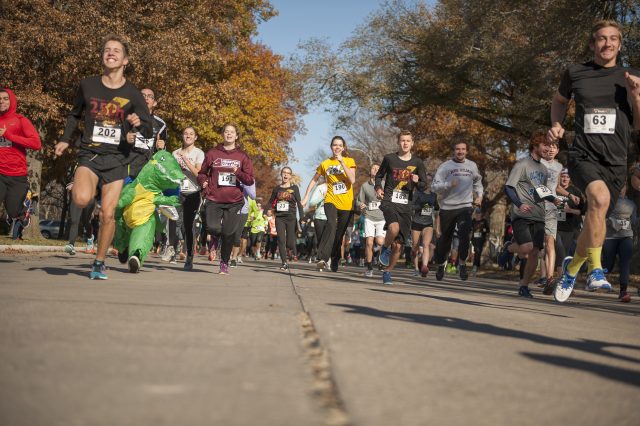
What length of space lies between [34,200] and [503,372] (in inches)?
895

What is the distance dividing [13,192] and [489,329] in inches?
270

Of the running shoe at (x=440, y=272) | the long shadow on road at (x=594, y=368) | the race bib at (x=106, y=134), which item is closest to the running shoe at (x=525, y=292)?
the running shoe at (x=440, y=272)

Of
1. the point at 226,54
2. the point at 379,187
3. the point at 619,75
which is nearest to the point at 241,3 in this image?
the point at 226,54

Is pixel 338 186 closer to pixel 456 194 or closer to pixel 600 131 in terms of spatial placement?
pixel 456 194

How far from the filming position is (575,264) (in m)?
7.34

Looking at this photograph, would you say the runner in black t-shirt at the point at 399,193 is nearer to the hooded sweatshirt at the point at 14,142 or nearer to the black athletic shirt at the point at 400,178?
the black athletic shirt at the point at 400,178

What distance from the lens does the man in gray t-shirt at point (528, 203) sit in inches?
426

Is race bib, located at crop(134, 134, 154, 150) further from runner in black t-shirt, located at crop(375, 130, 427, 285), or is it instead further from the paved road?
the paved road

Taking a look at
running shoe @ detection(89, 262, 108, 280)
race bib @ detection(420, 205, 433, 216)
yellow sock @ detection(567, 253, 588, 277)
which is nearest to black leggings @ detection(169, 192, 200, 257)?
running shoe @ detection(89, 262, 108, 280)

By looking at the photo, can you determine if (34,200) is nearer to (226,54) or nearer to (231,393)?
(226,54)

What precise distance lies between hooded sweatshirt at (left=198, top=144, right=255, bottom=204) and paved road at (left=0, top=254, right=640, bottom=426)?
18.8 ft

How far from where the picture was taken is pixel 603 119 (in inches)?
280

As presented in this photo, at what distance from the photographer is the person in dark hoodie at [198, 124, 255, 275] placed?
1142cm

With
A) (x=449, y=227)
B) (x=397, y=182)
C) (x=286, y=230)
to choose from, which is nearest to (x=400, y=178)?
(x=397, y=182)
